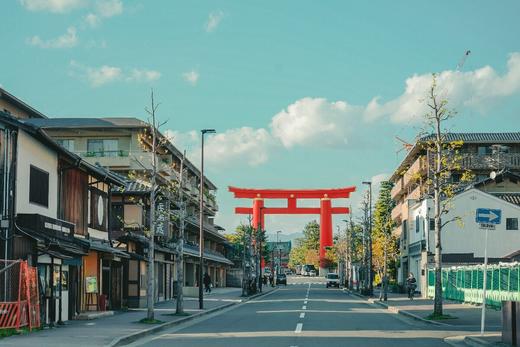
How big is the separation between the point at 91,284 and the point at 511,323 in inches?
809

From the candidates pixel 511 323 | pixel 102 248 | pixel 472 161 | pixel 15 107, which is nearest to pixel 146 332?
pixel 102 248

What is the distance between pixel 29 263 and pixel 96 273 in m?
9.75

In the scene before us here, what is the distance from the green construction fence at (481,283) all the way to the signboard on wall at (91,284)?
18.0m

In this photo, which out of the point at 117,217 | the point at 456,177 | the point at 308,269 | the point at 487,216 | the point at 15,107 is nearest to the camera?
the point at 487,216

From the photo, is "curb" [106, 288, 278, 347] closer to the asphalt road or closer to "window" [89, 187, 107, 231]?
the asphalt road

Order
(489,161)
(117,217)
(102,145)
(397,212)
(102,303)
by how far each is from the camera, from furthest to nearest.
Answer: (397,212), (489,161), (102,145), (117,217), (102,303)

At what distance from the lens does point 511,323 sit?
17750mm

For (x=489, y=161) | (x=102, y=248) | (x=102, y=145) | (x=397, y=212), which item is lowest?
(x=102, y=248)

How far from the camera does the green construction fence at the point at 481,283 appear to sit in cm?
3566

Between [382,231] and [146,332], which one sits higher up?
[382,231]

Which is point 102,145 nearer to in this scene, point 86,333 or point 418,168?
point 418,168

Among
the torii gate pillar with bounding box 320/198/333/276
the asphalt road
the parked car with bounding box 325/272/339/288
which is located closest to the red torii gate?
the torii gate pillar with bounding box 320/198/333/276

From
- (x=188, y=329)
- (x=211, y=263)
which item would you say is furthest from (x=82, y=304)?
(x=211, y=263)

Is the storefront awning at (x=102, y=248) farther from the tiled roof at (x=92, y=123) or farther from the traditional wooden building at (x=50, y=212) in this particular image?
the tiled roof at (x=92, y=123)
